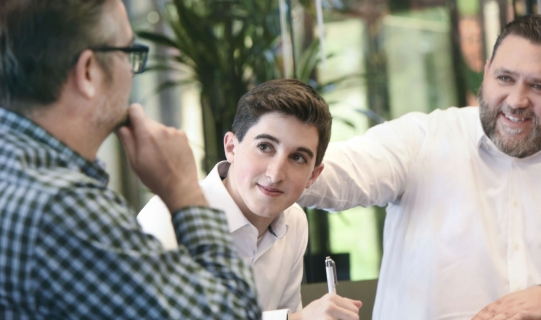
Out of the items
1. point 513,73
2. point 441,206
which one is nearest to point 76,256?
point 441,206

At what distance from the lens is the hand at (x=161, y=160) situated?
0.85 metres

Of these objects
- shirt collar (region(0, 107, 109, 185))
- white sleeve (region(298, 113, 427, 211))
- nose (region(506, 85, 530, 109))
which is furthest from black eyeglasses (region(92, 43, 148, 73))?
nose (region(506, 85, 530, 109))

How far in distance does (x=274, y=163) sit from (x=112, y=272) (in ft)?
2.56

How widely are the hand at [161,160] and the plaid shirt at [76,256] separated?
0.10 metres

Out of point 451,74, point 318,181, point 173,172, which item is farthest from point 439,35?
point 173,172

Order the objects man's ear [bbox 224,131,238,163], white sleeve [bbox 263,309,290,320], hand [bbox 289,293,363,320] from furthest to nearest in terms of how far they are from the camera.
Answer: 1. man's ear [bbox 224,131,238,163]
2. white sleeve [bbox 263,309,290,320]
3. hand [bbox 289,293,363,320]

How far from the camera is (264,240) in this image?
1.64 metres

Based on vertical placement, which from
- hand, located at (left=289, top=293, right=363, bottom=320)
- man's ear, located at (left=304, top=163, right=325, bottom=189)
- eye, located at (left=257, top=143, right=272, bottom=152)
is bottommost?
hand, located at (left=289, top=293, right=363, bottom=320)

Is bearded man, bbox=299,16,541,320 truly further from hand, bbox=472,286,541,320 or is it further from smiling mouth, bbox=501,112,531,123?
hand, bbox=472,286,541,320

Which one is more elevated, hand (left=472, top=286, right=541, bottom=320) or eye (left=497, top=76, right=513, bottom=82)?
eye (left=497, top=76, right=513, bottom=82)

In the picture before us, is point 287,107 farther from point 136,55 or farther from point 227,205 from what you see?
point 136,55

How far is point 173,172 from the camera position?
86 cm

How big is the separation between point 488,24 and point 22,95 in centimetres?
284

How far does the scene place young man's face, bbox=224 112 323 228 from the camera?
1459 mm
